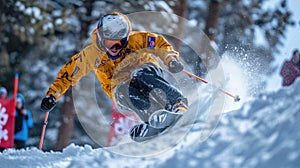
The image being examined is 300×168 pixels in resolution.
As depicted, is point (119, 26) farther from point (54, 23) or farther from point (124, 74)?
point (54, 23)

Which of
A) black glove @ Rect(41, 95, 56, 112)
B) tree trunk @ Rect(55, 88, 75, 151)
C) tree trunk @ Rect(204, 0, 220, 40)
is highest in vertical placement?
tree trunk @ Rect(204, 0, 220, 40)

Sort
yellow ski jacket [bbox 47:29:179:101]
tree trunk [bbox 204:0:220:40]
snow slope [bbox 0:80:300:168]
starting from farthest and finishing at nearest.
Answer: tree trunk [bbox 204:0:220:40] → yellow ski jacket [bbox 47:29:179:101] → snow slope [bbox 0:80:300:168]

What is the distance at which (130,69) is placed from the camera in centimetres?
541

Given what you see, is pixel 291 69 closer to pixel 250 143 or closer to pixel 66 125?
pixel 250 143

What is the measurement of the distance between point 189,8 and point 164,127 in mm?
12438

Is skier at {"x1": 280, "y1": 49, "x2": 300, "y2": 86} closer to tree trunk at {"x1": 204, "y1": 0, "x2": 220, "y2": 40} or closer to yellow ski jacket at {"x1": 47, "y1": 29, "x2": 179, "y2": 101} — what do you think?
yellow ski jacket at {"x1": 47, "y1": 29, "x2": 179, "y2": 101}

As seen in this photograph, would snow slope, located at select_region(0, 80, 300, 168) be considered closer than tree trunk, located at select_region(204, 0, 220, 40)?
Yes

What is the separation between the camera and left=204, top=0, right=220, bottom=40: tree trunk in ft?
40.3

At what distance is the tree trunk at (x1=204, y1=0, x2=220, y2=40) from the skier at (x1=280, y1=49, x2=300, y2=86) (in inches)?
211

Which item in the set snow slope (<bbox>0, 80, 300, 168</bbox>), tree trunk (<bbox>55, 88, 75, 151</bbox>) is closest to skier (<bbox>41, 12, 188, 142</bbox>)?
snow slope (<bbox>0, 80, 300, 168</bbox>)

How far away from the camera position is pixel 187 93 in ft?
24.5

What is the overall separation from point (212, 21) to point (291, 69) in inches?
227

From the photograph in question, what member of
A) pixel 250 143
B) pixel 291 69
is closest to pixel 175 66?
pixel 250 143

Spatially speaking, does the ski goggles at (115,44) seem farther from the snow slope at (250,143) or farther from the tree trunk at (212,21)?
the tree trunk at (212,21)
